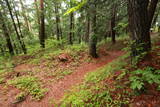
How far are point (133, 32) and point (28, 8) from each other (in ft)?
38.5

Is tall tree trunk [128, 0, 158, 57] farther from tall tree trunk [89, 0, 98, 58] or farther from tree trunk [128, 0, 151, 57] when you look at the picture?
tall tree trunk [89, 0, 98, 58]

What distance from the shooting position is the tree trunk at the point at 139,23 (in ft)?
8.41

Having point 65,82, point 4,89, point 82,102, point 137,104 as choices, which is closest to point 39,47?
point 4,89

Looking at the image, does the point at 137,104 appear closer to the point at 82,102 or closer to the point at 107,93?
the point at 107,93

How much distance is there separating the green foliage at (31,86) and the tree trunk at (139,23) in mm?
4320

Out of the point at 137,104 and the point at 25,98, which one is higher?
the point at 137,104

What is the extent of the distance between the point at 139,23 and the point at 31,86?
5310 millimetres

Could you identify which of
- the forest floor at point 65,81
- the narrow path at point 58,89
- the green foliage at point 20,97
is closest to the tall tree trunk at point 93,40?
the forest floor at point 65,81

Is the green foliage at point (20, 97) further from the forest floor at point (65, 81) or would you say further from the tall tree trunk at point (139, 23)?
the tall tree trunk at point (139, 23)

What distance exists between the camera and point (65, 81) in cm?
489

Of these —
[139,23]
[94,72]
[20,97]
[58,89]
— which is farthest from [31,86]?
[139,23]

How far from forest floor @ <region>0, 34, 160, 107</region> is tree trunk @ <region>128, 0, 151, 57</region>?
485mm

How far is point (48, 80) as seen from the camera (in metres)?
5.04

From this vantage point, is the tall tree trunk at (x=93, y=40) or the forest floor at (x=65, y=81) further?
the tall tree trunk at (x=93, y=40)
